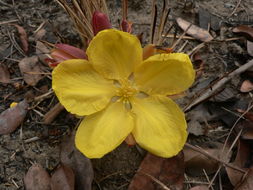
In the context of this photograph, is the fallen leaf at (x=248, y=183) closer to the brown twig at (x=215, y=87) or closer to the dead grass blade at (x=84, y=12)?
the brown twig at (x=215, y=87)

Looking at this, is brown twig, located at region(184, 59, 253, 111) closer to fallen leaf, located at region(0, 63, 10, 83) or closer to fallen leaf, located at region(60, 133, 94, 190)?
fallen leaf, located at region(60, 133, 94, 190)

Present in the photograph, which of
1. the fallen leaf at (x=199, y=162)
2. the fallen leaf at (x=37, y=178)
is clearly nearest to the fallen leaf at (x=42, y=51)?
the fallen leaf at (x=37, y=178)

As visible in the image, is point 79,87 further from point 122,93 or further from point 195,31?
point 195,31

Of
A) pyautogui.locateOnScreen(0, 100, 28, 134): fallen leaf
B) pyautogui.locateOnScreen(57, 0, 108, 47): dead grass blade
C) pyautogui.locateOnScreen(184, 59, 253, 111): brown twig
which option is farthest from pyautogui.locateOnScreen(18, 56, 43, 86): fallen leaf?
pyautogui.locateOnScreen(184, 59, 253, 111): brown twig

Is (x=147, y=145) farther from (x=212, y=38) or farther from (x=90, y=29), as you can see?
(x=212, y=38)

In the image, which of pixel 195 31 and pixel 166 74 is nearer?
pixel 166 74

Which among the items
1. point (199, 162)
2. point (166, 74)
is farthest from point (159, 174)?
point (166, 74)
